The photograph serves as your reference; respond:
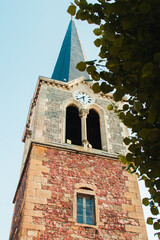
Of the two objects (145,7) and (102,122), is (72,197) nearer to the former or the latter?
(102,122)

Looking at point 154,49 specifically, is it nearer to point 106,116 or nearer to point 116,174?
point 116,174

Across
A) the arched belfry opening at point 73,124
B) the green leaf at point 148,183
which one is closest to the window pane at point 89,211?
the arched belfry opening at point 73,124

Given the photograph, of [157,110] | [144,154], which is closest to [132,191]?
[144,154]

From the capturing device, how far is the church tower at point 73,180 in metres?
7.96

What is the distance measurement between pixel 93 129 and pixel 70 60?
5.86m

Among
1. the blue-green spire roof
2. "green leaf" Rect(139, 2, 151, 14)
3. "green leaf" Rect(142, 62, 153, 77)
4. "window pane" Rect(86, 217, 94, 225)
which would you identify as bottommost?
"green leaf" Rect(142, 62, 153, 77)

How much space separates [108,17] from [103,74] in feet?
2.10

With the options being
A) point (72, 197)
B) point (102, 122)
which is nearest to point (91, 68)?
point (72, 197)

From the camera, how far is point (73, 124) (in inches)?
502

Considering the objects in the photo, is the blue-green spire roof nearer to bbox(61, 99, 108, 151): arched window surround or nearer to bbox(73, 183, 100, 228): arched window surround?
bbox(61, 99, 108, 151): arched window surround

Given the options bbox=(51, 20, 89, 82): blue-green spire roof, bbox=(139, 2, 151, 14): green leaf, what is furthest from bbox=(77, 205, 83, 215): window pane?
bbox=(51, 20, 89, 82): blue-green spire roof

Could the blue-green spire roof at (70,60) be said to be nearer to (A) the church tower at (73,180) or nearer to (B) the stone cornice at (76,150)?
(A) the church tower at (73,180)

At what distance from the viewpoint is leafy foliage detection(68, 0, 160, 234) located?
2.86 m

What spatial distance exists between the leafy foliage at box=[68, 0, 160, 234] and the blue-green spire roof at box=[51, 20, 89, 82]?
10658 millimetres
